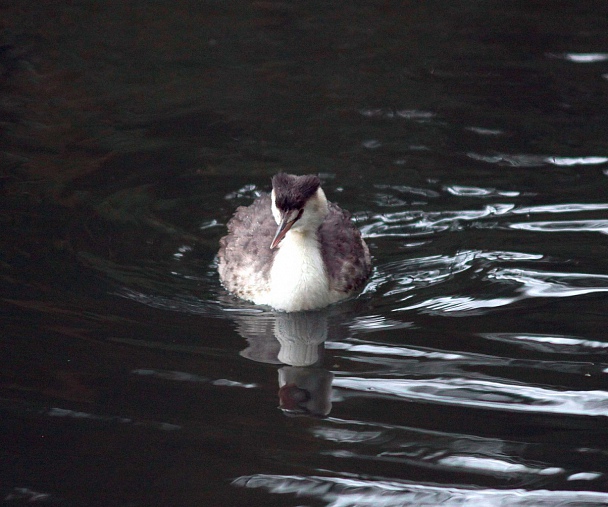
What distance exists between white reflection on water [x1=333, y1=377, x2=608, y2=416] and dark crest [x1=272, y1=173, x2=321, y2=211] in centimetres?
165

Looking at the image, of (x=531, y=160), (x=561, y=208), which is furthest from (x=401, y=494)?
(x=531, y=160)

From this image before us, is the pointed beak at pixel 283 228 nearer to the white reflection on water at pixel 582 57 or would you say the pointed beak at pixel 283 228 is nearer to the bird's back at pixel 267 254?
the bird's back at pixel 267 254

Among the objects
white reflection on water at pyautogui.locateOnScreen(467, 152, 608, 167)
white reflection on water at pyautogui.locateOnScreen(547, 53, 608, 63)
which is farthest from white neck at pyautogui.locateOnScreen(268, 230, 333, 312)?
white reflection on water at pyautogui.locateOnScreen(547, 53, 608, 63)

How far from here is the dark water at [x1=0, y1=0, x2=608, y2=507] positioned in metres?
5.83

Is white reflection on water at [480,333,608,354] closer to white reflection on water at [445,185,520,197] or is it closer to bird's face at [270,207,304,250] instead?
bird's face at [270,207,304,250]

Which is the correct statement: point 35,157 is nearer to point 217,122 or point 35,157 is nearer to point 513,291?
point 217,122

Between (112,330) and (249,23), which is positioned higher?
(249,23)

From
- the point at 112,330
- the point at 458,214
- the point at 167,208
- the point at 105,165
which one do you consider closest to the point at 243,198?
the point at 167,208

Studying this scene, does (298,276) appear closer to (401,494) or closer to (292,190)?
(292,190)

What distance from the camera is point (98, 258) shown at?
8609 mm

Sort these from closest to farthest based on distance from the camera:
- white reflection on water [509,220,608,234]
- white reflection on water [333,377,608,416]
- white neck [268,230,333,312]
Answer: white reflection on water [333,377,608,416] → white neck [268,230,333,312] → white reflection on water [509,220,608,234]

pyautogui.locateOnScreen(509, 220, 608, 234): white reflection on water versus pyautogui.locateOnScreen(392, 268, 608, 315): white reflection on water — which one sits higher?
pyautogui.locateOnScreen(509, 220, 608, 234): white reflection on water

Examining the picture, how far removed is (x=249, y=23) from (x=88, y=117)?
329 cm

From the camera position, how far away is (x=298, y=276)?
8.09 m
